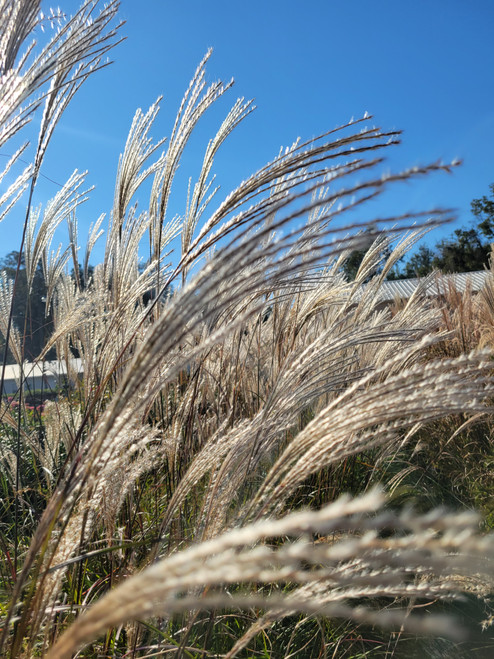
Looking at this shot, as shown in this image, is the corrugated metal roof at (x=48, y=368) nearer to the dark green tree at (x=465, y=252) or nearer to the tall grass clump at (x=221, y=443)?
the tall grass clump at (x=221, y=443)

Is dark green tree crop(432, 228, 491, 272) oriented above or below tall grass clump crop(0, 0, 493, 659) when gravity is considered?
above

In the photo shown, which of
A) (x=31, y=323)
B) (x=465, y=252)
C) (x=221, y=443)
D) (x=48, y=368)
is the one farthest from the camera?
(x=465, y=252)

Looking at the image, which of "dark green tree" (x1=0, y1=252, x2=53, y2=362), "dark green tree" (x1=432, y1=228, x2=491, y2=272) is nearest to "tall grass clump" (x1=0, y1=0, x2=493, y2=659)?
"dark green tree" (x1=0, y1=252, x2=53, y2=362)

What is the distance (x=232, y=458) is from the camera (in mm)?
1080

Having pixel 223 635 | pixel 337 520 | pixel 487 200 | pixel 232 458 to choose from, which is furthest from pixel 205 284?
pixel 487 200

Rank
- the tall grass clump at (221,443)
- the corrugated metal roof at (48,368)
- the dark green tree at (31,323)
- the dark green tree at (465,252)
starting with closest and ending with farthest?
the tall grass clump at (221,443) → the dark green tree at (31,323) → the corrugated metal roof at (48,368) → the dark green tree at (465,252)

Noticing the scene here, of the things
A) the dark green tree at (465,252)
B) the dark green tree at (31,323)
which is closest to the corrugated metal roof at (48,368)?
the dark green tree at (31,323)

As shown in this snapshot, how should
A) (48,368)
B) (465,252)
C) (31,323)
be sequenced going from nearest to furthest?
(31,323) < (48,368) < (465,252)

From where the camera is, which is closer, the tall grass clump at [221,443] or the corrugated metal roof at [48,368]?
the tall grass clump at [221,443]

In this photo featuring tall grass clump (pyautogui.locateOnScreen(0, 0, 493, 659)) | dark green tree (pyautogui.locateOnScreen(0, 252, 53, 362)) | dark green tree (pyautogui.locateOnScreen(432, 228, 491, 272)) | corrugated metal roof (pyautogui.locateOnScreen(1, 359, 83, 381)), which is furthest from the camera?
dark green tree (pyautogui.locateOnScreen(432, 228, 491, 272))

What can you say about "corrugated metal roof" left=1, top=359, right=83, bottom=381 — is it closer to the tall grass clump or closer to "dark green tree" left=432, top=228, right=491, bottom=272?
the tall grass clump

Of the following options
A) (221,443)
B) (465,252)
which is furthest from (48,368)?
(465,252)

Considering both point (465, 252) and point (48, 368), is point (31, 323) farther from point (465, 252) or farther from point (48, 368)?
point (465, 252)

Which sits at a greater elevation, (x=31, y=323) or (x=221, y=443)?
(x=31, y=323)
